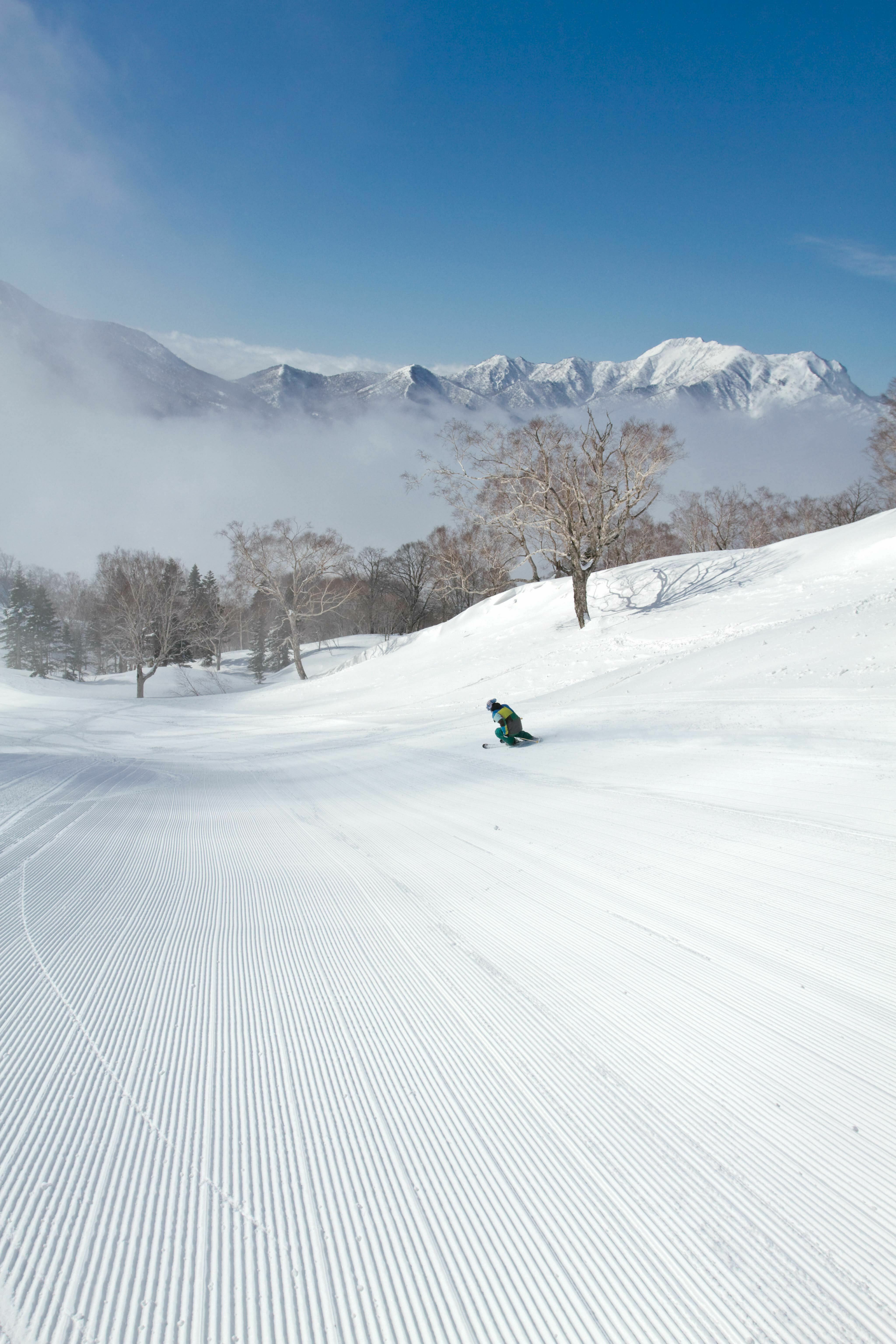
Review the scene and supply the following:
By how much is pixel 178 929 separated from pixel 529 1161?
8.10 feet

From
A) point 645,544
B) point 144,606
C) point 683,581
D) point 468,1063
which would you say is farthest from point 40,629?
point 468,1063

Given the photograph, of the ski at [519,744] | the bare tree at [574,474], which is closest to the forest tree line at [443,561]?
the bare tree at [574,474]

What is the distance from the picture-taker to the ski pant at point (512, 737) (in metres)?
8.65

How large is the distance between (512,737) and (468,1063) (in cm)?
633

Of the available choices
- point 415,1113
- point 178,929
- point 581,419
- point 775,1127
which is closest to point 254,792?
point 178,929

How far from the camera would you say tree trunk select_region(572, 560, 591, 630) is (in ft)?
70.2

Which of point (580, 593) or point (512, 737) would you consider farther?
point (580, 593)

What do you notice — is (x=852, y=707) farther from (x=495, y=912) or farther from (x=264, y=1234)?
(x=264, y=1234)

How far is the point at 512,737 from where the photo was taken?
864 centimetres

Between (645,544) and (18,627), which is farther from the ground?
(645,544)

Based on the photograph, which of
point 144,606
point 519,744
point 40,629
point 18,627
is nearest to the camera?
point 519,744

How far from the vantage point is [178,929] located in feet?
11.9

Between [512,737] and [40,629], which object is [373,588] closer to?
[40,629]

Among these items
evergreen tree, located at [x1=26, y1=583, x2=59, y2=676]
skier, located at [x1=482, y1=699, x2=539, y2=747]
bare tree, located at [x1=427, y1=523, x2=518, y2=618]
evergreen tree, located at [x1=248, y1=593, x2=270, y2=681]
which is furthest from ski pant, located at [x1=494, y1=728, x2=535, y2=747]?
evergreen tree, located at [x1=26, y1=583, x2=59, y2=676]
